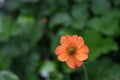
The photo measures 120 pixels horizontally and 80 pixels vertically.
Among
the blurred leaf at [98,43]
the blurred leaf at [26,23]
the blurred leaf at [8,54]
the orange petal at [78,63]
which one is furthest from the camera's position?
the blurred leaf at [26,23]

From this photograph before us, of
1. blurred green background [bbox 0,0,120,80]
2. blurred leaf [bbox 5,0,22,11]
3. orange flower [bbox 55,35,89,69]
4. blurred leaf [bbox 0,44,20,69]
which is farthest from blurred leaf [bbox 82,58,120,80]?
orange flower [bbox 55,35,89,69]

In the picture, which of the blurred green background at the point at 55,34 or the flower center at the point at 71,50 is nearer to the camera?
the flower center at the point at 71,50

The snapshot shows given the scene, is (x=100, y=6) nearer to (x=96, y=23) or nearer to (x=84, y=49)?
(x=96, y=23)

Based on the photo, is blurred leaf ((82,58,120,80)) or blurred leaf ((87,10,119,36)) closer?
blurred leaf ((82,58,120,80))

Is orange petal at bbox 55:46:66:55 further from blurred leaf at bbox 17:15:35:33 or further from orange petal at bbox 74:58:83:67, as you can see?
blurred leaf at bbox 17:15:35:33

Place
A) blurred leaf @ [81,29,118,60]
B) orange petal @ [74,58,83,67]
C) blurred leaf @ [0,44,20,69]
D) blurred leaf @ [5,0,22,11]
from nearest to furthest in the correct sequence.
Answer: orange petal @ [74,58,83,67], blurred leaf @ [81,29,118,60], blurred leaf @ [0,44,20,69], blurred leaf @ [5,0,22,11]

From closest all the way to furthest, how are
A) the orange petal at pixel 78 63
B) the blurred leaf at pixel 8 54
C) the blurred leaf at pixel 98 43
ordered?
the orange petal at pixel 78 63 → the blurred leaf at pixel 98 43 → the blurred leaf at pixel 8 54

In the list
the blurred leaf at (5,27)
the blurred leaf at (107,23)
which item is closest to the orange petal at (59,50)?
the blurred leaf at (107,23)

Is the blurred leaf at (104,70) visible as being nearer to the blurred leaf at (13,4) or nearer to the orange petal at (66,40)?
the blurred leaf at (13,4)

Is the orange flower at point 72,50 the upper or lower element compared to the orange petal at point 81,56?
upper
